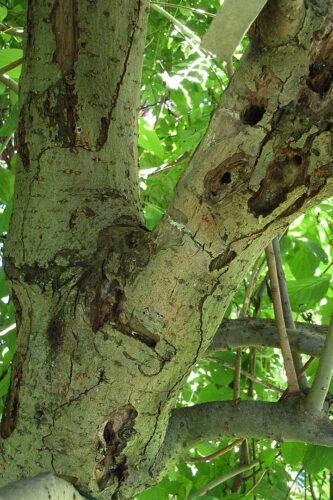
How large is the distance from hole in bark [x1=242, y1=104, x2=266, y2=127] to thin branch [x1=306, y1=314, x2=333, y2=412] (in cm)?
36

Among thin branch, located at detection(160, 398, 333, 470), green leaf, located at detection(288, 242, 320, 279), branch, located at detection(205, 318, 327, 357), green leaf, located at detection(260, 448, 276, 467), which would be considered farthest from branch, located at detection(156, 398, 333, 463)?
green leaf, located at detection(288, 242, 320, 279)

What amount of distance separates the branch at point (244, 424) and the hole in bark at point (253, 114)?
0.46 metres

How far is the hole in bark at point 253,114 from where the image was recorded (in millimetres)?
604

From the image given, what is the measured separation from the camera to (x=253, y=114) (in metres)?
0.61

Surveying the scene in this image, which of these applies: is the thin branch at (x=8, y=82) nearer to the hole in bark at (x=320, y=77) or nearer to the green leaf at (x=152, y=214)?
the green leaf at (x=152, y=214)

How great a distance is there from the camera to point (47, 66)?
35.6 inches

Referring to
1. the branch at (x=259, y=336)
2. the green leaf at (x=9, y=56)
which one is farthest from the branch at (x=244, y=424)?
the green leaf at (x=9, y=56)

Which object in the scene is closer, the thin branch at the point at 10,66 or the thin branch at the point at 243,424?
the thin branch at the point at 243,424

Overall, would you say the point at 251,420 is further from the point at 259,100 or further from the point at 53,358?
the point at 259,100

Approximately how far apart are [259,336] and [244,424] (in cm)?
16

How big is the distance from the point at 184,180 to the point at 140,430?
0.36 metres

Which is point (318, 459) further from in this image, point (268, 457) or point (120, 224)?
point (120, 224)

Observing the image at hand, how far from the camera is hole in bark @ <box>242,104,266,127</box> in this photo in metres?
0.60

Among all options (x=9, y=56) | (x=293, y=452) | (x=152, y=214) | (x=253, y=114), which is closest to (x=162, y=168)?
(x=152, y=214)
